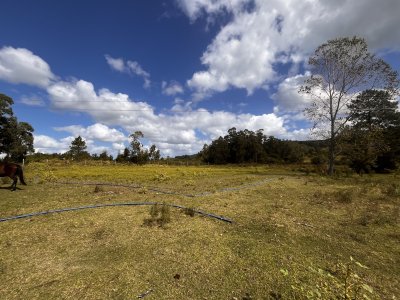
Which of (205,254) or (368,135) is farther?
(368,135)

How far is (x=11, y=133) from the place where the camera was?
3591 centimetres

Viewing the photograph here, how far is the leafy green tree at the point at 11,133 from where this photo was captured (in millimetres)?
35031

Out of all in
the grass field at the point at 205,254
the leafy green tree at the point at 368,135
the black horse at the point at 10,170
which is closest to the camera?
the grass field at the point at 205,254

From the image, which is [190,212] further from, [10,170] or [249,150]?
[249,150]

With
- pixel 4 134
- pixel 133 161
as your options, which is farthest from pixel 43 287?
pixel 133 161

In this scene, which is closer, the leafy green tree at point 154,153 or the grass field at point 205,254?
the grass field at point 205,254

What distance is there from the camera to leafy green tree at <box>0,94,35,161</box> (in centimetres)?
3503

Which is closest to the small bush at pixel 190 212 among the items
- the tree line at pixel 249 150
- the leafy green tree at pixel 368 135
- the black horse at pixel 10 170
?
the black horse at pixel 10 170

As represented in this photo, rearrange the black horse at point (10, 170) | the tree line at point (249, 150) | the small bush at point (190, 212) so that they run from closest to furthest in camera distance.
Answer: the small bush at point (190, 212) → the black horse at point (10, 170) → the tree line at point (249, 150)

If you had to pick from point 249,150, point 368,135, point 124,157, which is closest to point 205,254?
point 368,135

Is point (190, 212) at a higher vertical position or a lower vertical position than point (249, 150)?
lower

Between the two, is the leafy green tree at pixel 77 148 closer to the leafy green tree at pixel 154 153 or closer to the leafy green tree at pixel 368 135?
the leafy green tree at pixel 154 153

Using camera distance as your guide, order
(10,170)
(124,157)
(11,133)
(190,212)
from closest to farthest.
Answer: (190,212) < (10,170) < (11,133) < (124,157)

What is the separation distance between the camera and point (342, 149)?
80.1ft
